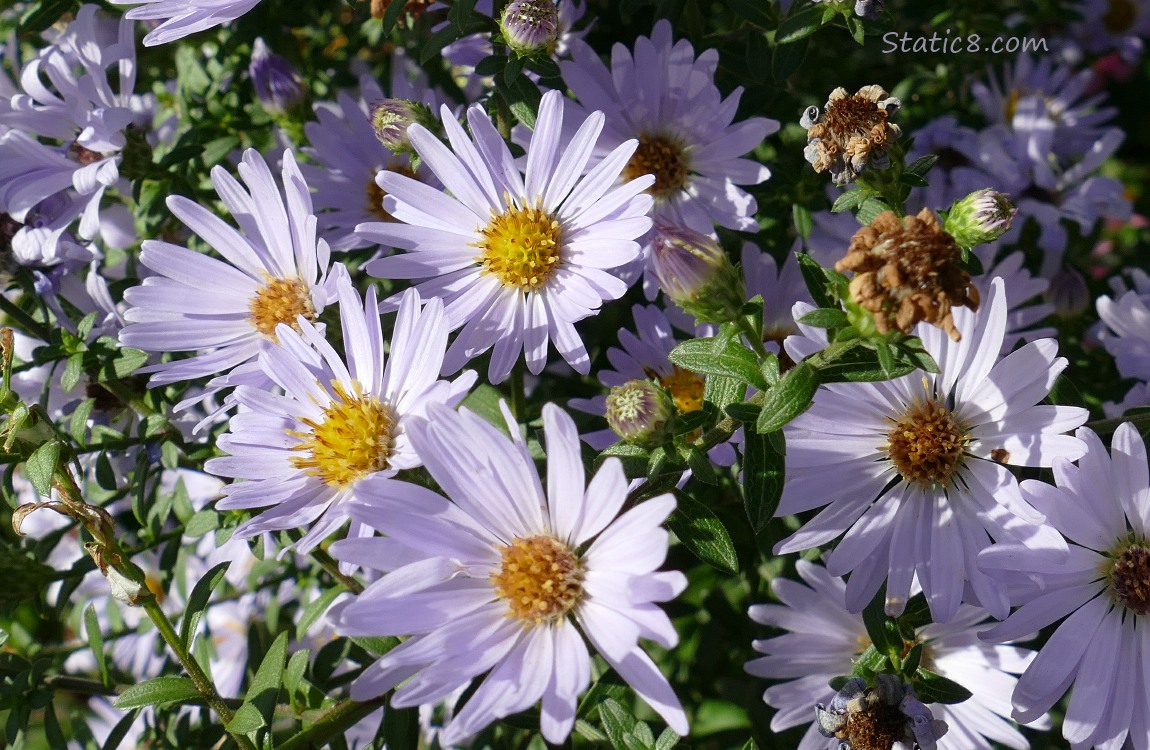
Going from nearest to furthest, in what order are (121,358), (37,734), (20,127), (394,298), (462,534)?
(462,534) → (394,298) → (121,358) → (20,127) → (37,734)

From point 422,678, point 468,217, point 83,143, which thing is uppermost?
point 83,143

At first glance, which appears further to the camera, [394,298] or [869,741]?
[394,298]

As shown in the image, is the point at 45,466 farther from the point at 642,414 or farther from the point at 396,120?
the point at 642,414

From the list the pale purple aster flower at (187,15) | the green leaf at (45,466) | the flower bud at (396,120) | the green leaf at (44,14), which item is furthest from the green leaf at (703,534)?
the green leaf at (44,14)

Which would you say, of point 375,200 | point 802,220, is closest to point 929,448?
point 802,220

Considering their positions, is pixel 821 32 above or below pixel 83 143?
above

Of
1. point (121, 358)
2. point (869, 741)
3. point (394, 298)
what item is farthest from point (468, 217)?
point (869, 741)

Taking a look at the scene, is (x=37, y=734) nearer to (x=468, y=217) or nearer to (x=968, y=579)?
(x=468, y=217)

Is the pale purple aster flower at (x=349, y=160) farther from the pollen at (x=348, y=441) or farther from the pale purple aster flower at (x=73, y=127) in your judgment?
the pollen at (x=348, y=441)
